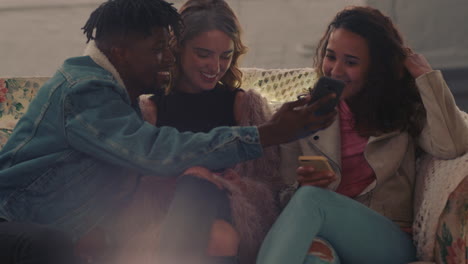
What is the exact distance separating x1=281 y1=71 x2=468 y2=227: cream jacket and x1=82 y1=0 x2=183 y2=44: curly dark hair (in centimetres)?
60

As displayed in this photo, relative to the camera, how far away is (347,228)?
142 centimetres

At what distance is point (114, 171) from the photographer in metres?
1.34

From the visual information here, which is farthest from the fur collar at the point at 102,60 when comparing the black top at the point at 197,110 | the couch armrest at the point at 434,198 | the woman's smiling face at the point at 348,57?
the couch armrest at the point at 434,198

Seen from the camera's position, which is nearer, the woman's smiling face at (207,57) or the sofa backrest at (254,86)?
the woman's smiling face at (207,57)

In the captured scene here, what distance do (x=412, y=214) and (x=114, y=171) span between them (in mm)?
879

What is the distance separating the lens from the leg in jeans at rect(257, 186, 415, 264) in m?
1.36

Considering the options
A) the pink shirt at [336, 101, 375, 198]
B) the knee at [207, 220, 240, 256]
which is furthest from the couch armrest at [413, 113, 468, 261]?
the knee at [207, 220, 240, 256]

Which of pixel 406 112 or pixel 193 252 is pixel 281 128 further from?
pixel 406 112

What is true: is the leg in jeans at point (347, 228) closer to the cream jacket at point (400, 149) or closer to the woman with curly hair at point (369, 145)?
the woman with curly hair at point (369, 145)

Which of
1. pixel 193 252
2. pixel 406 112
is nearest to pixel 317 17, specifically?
pixel 406 112

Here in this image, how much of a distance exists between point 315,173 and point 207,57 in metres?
0.55

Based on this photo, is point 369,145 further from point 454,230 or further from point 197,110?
point 197,110

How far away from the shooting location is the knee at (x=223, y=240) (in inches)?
52.7

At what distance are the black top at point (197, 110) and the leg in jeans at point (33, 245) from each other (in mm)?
737
